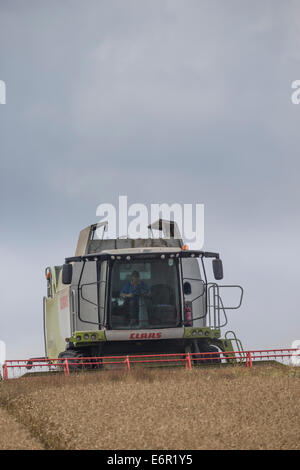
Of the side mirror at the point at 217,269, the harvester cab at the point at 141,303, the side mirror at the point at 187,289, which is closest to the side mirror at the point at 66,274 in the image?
the harvester cab at the point at 141,303

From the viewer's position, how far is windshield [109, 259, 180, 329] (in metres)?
15.4

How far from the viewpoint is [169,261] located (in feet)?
52.1

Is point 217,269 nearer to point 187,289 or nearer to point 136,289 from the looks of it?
point 187,289

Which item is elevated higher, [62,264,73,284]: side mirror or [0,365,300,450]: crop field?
[62,264,73,284]: side mirror

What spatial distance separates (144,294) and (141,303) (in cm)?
20

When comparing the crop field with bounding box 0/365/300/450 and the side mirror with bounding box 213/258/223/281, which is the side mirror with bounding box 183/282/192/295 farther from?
the crop field with bounding box 0/365/300/450

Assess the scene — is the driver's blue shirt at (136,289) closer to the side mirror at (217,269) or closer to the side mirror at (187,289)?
the side mirror at (187,289)

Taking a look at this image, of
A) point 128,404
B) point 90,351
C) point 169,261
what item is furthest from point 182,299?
point 128,404

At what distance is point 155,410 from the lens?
31.3 ft

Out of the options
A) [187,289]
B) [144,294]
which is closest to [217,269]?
[187,289]

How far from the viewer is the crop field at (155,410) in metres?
7.92

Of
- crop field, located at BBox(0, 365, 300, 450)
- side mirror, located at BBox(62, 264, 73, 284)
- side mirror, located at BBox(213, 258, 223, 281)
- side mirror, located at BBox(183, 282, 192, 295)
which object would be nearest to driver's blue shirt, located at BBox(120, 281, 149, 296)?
side mirror, located at BBox(183, 282, 192, 295)
